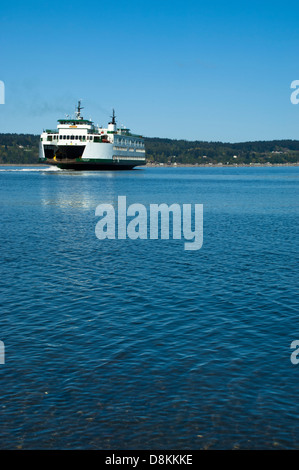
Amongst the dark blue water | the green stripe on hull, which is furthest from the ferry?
the dark blue water

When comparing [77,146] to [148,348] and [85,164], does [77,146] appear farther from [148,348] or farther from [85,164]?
[148,348]

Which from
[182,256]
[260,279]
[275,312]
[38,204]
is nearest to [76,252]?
[182,256]

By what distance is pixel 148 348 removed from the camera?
16.6 meters

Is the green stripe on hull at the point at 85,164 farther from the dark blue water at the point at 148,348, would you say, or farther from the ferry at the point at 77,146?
the dark blue water at the point at 148,348

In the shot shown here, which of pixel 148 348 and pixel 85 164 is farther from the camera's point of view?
pixel 85 164

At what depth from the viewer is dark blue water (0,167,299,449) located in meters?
11.7

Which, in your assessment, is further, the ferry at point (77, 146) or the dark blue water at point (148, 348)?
the ferry at point (77, 146)

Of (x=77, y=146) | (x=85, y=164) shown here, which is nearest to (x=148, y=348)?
(x=77, y=146)

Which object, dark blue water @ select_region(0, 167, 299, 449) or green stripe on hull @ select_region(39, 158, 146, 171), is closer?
dark blue water @ select_region(0, 167, 299, 449)

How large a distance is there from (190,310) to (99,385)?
24.4 ft

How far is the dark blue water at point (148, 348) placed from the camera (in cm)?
1166

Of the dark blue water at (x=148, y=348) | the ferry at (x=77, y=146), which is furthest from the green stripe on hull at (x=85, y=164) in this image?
the dark blue water at (x=148, y=348)

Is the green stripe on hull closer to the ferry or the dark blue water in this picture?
the ferry

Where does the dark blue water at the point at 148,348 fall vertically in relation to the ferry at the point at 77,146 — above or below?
below
